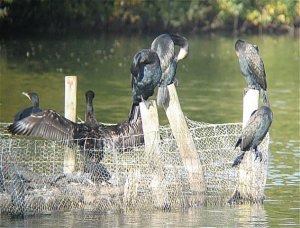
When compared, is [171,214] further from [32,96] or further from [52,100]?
[52,100]

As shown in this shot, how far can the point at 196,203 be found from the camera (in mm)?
15039

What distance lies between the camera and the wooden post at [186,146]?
1488cm

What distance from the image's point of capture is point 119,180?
14.7 metres

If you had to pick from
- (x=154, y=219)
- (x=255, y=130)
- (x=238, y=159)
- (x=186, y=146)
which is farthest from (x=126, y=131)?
(x=255, y=130)

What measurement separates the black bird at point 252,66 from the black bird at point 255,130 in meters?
0.75

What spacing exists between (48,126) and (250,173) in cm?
278

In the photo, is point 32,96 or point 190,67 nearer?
point 32,96

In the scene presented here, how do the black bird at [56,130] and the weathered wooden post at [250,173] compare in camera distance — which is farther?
the weathered wooden post at [250,173]

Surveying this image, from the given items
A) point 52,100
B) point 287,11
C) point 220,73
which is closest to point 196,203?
point 52,100

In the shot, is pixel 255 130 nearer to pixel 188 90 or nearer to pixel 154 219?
pixel 154 219

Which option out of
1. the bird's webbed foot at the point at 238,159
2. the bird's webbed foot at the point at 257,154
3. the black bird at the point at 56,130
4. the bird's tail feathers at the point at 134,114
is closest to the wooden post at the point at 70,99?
the black bird at the point at 56,130

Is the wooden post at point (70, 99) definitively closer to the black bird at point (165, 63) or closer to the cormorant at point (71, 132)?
the cormorant at point (71, 132)

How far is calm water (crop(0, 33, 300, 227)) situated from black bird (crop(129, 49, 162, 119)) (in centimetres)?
158

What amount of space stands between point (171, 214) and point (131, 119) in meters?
1.48
